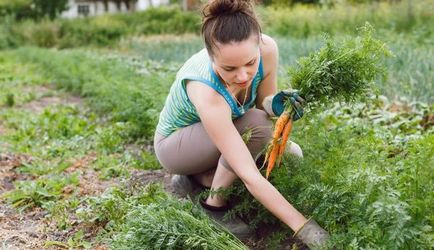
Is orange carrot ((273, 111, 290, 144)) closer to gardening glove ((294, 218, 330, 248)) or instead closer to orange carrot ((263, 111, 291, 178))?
orange carrot ((263, 111, 291, 178))

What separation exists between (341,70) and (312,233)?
79 centimetres

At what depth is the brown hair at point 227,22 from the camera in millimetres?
2709

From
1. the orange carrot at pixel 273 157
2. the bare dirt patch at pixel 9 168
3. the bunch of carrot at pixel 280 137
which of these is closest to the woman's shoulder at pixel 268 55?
the bunch of carrot at pixel 280 137

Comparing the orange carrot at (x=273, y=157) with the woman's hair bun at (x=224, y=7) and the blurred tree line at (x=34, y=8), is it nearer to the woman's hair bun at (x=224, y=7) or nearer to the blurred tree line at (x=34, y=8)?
the woman's hair bun at (x=224, y=7)

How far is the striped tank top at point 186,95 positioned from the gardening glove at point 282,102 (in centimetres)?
11

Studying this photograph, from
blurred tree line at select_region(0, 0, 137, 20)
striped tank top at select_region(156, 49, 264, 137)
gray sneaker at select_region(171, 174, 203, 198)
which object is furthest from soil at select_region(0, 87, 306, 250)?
blurred tree line at select_region(0, 0, 137, 20)

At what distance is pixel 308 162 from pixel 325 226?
530 millimetres

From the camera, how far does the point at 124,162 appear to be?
15.6 ft

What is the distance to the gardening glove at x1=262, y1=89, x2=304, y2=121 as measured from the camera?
295 cm

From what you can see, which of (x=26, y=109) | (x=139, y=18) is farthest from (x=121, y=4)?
(x=26, y=109)

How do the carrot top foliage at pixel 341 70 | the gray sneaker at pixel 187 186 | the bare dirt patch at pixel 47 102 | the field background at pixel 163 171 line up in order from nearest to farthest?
the field background at pixel 163 171, the carrot top foliage at pixel 341 70, the gray sneaker at pixel 187 186, the bare dirt patch at pixel 47 102

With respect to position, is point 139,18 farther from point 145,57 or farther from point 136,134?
point 136,134

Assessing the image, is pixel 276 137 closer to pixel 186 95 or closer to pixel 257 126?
pixel 257 126

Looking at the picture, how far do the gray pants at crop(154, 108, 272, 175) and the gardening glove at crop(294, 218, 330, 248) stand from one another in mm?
584
